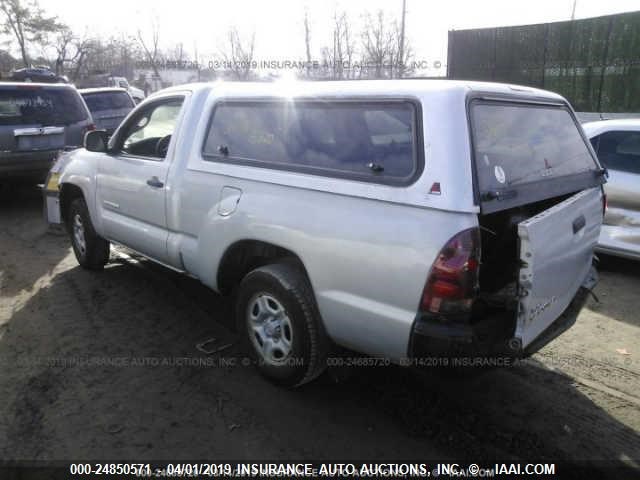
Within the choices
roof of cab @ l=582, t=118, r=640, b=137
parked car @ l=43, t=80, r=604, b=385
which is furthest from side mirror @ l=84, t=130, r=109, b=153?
roof of cab @ l=582, t=118, r=640, b=137

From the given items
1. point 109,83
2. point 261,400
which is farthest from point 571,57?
point 109,83

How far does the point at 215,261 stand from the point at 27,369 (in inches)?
59.1

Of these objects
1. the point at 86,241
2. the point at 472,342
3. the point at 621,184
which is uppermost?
the point at 621,184

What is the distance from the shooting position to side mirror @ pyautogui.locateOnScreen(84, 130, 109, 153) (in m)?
4.69

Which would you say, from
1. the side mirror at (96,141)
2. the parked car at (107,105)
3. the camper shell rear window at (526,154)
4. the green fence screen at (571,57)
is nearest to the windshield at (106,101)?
the parked car at (107,105)

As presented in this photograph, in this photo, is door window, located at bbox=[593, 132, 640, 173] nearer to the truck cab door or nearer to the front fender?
the truck cab door

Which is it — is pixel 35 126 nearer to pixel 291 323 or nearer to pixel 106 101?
pixel 106 101

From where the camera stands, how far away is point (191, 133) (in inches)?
153

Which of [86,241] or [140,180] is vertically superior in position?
[140,180]

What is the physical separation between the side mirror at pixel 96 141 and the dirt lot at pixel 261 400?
1.43 metres

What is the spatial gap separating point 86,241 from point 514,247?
429cm

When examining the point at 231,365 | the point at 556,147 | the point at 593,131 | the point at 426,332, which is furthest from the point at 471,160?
the point at 593,131

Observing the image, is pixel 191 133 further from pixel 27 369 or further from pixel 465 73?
pixel 465 73

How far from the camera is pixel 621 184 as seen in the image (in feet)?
17.3
